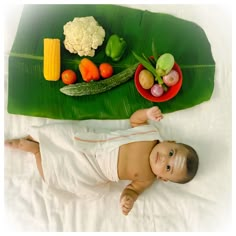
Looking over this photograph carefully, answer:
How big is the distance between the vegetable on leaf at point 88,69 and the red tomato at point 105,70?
3 centimetres

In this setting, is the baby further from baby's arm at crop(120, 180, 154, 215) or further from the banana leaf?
the banana leaf

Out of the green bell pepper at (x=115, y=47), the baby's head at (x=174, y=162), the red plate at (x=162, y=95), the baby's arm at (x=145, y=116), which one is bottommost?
the baby's head at (x=174, y=162)

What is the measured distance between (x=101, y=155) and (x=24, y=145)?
469 millimetres

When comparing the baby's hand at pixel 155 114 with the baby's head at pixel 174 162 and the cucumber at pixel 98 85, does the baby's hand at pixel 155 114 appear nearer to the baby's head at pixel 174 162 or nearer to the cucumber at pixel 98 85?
the baby's head at pixel 174 162

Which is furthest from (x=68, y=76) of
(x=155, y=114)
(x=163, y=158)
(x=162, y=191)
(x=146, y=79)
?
(x=162, y=191)

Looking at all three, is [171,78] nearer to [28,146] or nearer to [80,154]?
[80,154]

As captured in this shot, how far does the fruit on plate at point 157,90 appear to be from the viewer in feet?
7.41

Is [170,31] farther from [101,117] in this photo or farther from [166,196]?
[166,196]

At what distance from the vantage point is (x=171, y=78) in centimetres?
225

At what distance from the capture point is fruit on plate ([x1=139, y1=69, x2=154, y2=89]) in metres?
2.24

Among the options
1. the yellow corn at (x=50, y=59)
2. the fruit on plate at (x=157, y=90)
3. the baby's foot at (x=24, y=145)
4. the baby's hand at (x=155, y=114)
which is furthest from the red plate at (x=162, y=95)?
the baby's foot at (x=24, y=145)

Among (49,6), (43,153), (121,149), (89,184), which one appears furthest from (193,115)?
(49,6)

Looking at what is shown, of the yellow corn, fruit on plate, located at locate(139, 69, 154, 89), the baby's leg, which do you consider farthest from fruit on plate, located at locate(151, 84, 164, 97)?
the baby's leg

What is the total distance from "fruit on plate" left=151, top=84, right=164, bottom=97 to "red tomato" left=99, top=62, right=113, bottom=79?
286mm
